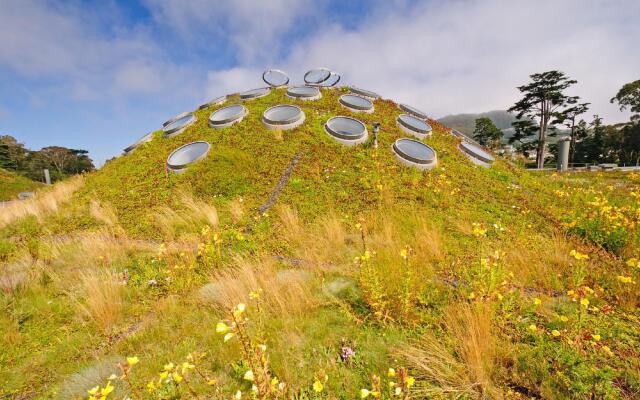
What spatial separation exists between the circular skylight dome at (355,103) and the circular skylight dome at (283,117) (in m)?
3.98

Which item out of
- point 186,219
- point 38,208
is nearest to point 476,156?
point 186,219

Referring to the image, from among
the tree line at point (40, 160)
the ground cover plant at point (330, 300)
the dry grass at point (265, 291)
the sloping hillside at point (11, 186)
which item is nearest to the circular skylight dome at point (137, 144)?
the ground cover plant at point (330, 300)

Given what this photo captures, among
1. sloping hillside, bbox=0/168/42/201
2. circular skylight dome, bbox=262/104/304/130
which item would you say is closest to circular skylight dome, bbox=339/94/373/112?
circular skylight dome, bbox=262/104/304/130

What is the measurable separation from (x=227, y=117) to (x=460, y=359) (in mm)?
17512

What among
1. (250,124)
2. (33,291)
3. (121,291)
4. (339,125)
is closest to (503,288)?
(121,291)

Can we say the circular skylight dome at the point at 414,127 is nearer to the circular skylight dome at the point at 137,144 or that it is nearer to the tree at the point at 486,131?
the circular skylight dome at the point at 137,144

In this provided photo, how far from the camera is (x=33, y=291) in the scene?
576cm

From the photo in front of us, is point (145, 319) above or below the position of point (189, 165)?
below

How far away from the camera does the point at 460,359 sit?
3193 millimetres

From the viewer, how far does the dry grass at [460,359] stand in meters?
2.87

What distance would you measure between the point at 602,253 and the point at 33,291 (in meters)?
11.4

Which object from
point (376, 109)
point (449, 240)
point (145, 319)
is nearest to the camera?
point (145, 319)

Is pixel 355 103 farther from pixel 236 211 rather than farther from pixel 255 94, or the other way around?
pixel 236 211

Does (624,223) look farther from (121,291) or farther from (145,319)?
(121,291)
